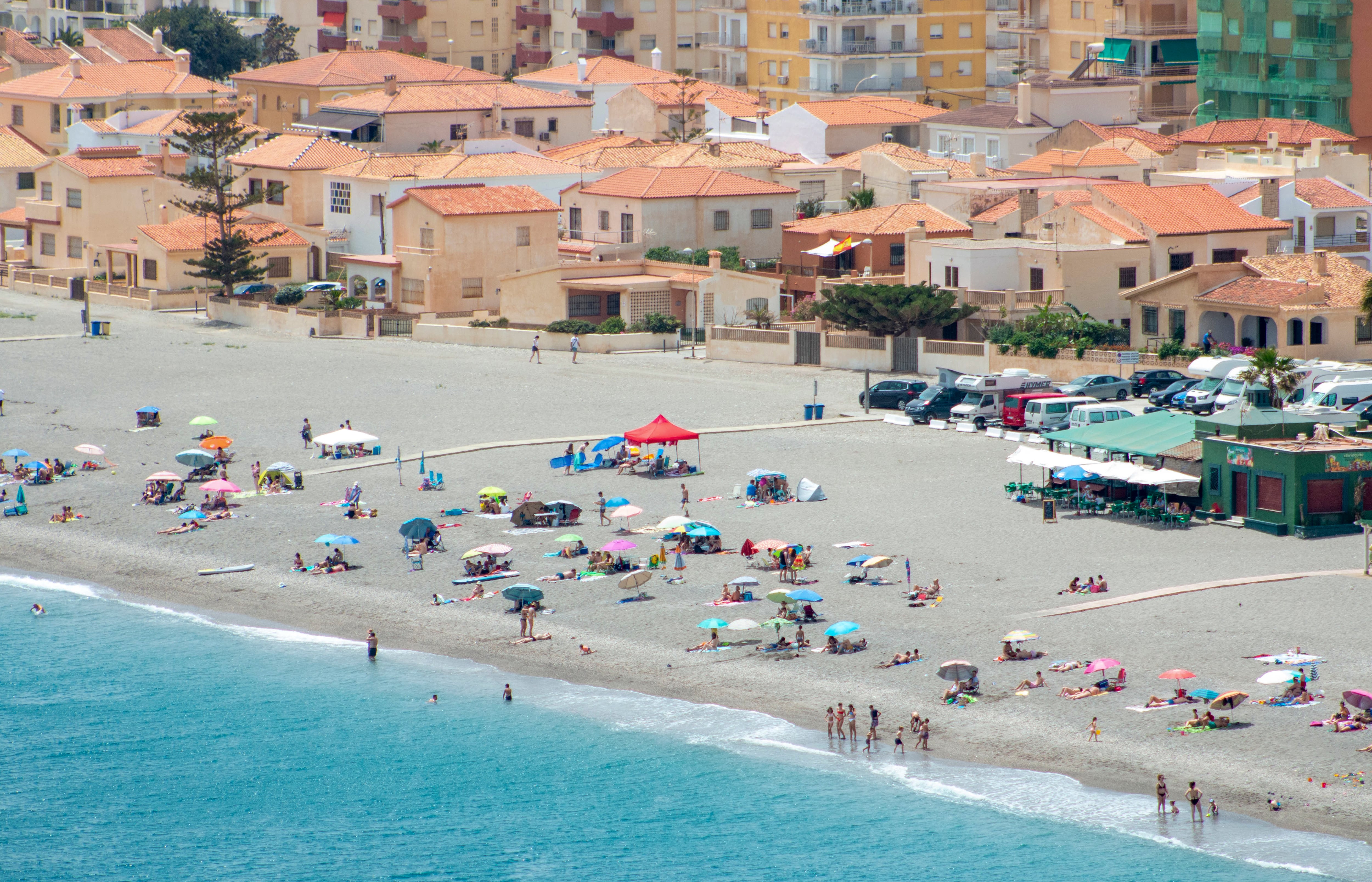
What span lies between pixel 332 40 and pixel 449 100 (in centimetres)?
5521

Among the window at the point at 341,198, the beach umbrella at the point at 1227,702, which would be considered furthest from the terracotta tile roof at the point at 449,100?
the beach umbrella at the point at 1227,702

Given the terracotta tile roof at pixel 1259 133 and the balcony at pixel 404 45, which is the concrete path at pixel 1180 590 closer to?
the terracotta tile roof at pixel 1259 133

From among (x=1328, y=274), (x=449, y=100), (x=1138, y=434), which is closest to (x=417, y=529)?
(x=1138, y=434)

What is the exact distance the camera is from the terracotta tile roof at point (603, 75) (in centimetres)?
12588

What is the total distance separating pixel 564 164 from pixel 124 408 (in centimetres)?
3065

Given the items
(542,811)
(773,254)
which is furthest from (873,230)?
(542,811)

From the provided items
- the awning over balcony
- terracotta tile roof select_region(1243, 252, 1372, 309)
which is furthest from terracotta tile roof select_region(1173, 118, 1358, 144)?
the awning over balcony

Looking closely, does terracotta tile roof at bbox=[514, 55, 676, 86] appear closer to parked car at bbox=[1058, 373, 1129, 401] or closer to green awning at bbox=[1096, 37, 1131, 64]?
green awning at bbox=[1096, 37, 1131, 64]

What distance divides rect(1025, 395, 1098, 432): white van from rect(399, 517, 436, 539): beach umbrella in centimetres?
1926

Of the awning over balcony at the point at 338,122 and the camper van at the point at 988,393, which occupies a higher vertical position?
the awning over balcony at the point at 338,122

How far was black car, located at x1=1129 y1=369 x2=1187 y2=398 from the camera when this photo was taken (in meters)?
64.1

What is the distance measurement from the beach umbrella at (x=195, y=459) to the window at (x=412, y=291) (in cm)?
2593

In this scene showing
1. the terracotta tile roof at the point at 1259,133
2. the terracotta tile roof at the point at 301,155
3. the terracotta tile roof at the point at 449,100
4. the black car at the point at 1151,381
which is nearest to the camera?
the black car at the point at 1151,381

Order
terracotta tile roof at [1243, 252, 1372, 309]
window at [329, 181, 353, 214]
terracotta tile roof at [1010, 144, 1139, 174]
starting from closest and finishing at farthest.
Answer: terracotta tile roof at [1243, 252, 1372, 309] < terracotta tile roof at [1010, 144, 1139, 174] < window at [329, 181, 353, 214]
